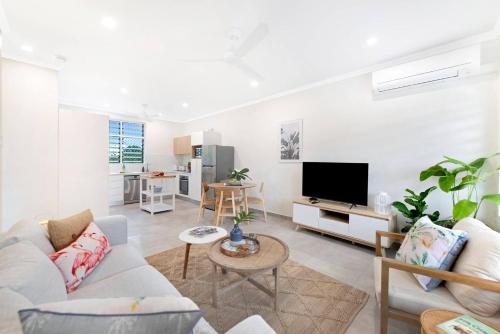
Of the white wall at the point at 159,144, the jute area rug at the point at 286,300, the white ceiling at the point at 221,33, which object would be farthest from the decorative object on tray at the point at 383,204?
the white wall at the point at 159,144

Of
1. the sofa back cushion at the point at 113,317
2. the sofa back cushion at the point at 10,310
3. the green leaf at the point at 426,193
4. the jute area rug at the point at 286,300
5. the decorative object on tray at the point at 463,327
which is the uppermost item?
the green leaf at the point at 426,193

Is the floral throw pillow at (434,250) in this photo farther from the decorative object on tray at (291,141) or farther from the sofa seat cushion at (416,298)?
the decorative object on tray at (291,141)

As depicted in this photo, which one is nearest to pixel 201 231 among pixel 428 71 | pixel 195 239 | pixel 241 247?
pixel 195 239

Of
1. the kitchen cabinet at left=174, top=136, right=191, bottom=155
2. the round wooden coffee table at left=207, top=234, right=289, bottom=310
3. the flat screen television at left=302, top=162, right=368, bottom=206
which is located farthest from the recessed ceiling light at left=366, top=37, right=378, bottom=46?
the kitchen cabinet at left=174, top=136, right=191, bottom=155

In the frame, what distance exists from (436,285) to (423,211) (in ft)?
5.04

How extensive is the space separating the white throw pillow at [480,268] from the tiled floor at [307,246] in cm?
56

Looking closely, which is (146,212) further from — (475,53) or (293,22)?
(475,53)

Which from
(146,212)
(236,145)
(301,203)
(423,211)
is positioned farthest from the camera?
(236,145)

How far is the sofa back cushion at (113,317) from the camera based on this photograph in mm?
542

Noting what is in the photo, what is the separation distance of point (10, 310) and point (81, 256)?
0.95 metres

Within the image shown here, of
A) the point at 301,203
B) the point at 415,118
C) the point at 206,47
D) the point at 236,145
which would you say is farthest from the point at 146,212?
the point at 415,118

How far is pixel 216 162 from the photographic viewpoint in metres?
5.36

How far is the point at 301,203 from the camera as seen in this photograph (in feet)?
11.9

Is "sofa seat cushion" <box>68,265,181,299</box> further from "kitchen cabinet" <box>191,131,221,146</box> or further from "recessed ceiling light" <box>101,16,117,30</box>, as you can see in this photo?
"kitchen cabinet" <box>191,131,221,146</box>
